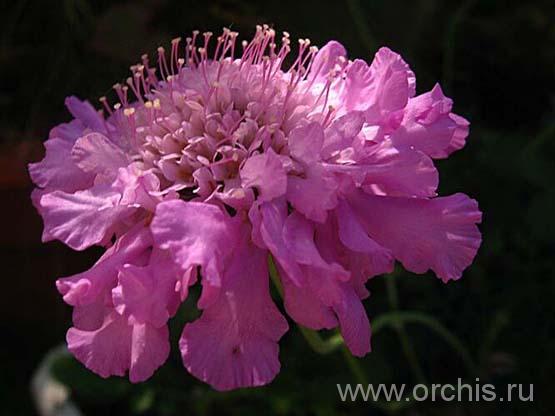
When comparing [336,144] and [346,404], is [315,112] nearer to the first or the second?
[336,144]

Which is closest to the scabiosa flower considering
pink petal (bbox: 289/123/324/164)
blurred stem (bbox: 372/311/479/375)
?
pink petal (bbox: 289/123/324/164)

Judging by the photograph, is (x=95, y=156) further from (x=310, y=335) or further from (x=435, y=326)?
(x=435, y=326)

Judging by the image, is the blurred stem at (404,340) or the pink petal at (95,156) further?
the blurred stem at (404,340)

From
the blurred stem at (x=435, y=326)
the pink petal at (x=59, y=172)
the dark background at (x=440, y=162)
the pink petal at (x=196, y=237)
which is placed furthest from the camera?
the dark background at (x=440, y=162)

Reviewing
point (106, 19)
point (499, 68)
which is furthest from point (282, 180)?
point (499, 68)

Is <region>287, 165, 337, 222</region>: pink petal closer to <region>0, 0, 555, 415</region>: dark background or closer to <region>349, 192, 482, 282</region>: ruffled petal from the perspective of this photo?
<region>349, 192, 482, 282</region>: ruffled petal

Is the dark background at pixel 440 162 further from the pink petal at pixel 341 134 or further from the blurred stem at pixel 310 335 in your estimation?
the pink petal at pixel 341 134

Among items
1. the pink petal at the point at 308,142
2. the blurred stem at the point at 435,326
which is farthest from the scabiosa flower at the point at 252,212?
the blurred stem at the point at 435,326
